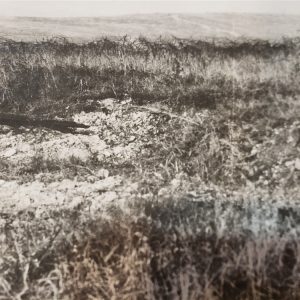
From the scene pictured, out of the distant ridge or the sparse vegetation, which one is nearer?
the sparse vegetation

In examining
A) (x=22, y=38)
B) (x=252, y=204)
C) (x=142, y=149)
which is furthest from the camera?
(x=22, y=38)

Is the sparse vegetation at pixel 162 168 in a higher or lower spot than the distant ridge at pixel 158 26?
lower

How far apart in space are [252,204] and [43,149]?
1175 millimetres

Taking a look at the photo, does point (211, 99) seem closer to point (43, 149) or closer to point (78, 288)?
point (43, 149)

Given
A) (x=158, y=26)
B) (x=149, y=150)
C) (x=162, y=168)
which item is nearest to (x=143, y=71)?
(x=158, y=26)

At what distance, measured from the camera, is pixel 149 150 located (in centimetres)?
250

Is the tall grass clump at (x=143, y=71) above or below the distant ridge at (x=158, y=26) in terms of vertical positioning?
below

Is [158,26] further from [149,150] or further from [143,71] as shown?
[149,150]

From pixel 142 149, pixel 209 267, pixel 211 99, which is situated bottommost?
pixel 209 267

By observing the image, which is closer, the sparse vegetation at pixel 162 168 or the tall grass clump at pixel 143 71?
the sparse vegetation at pixel 162 168

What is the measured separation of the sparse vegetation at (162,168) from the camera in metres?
2.17

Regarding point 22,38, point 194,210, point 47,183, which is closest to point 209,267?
point 194,210

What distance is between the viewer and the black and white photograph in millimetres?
2180

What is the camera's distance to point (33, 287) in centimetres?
220
